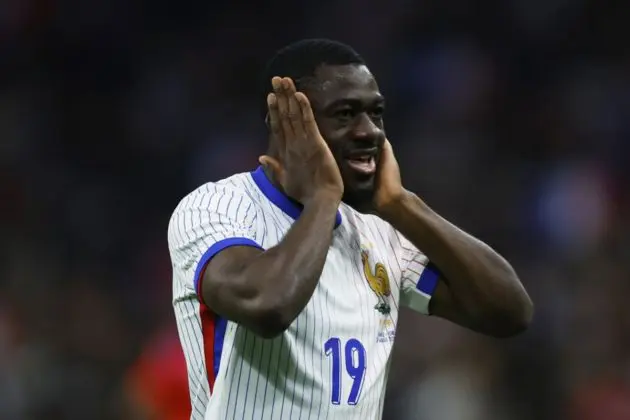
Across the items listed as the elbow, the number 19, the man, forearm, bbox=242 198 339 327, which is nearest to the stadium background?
the elbow

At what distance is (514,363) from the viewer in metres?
6.18

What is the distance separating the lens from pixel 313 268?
271cm

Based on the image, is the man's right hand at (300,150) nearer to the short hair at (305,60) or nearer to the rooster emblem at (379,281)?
the short hair at (305,60)

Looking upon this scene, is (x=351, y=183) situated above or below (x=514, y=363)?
above

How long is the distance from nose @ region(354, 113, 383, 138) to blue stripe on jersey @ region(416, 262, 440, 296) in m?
0.46

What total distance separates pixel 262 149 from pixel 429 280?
4381 mm

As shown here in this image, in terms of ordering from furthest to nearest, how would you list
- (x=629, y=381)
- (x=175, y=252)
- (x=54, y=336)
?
(x=54, y=336), (x=629, y=381), (x=175, y=252)

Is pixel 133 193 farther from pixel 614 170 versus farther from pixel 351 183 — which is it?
pixel 351 183

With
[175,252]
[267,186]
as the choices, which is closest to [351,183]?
[267,186]

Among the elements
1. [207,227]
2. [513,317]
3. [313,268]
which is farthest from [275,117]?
[513,317]

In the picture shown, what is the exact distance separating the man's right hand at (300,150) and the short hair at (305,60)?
0.09 m

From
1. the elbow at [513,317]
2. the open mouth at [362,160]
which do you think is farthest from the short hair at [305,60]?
the elbow at [513,317]

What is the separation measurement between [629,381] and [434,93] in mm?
2666

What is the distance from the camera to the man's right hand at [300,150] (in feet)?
9.52
